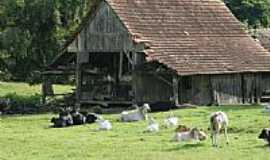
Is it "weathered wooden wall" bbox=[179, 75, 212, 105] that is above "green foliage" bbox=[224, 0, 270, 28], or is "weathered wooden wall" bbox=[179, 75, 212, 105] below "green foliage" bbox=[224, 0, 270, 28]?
below

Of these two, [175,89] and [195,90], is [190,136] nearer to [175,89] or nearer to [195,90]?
[175,89]

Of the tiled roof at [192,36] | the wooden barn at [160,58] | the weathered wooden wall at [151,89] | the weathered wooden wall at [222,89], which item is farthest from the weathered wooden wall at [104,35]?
the weathered wooden wall at [222,89]

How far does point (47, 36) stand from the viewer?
2293 inches

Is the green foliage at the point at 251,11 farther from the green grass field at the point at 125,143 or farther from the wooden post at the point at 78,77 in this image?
the green grass field at the point at 125,143

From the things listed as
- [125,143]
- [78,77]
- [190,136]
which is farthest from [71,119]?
[78,77]

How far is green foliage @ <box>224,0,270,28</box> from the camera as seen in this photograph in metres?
109

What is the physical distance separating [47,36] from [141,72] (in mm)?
14286

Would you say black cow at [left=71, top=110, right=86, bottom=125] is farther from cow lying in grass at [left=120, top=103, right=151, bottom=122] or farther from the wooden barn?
the wooden barn

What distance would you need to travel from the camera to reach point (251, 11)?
363 feet

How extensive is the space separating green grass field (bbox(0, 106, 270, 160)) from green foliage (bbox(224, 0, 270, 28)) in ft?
242

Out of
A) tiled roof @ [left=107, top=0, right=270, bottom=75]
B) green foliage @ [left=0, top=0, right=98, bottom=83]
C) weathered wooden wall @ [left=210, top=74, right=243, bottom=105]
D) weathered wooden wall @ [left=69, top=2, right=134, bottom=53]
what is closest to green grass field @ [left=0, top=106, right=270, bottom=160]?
tiled roof @ [left=107, top=0, right=270, bottom=75]

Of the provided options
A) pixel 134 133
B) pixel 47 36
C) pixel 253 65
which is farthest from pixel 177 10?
pixel 134 133

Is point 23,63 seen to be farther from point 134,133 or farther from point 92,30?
point 134,133

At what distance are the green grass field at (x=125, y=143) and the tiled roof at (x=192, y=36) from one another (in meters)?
10.3
